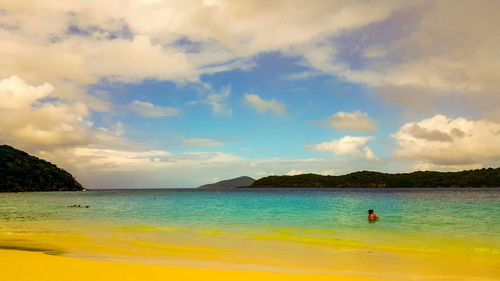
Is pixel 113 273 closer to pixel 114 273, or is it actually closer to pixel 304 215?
pixel 114 273

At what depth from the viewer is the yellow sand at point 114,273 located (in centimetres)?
1045

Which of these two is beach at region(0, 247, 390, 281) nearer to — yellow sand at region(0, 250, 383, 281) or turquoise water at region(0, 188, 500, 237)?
yellow sand at region(0, 250, 383, 281)

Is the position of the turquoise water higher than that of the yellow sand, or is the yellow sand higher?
the yellow sand

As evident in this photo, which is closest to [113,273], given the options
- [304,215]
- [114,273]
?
[114,273]

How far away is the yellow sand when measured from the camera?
10453mm

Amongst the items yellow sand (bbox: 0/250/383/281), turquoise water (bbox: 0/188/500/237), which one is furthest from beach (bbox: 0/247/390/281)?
turquoise water (bbox: 0/188/500/237)

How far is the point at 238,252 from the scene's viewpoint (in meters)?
17.8

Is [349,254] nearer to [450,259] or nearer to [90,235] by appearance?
[450,259]

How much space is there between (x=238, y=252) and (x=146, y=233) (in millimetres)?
11039

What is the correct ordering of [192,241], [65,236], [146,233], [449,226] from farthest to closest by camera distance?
1. [449,226]
2. [146,233]
3. [65,236]
4. [192,241]

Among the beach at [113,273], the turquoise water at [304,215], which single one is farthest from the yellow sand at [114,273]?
the turquoise water at [304,215]

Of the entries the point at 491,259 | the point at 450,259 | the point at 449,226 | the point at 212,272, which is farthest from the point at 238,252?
the point at 449,226

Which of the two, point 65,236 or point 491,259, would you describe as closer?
point 491,259

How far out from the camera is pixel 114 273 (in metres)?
11.1
